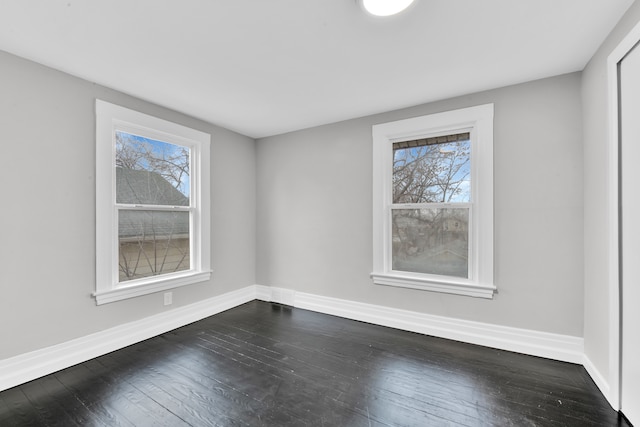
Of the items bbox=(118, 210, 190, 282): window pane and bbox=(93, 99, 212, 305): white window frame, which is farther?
bbox=(118, 210, 190, 282): window pane

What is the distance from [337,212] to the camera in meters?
3.52

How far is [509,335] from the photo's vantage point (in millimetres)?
2541

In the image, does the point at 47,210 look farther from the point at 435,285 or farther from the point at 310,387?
the point at 435,285

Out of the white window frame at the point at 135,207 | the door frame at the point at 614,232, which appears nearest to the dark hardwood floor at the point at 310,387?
the door frame at the point at 614,232

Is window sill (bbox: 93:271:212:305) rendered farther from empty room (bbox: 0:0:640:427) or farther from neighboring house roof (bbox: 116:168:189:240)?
neighboring house roof (bbox: 116:168:189:240)

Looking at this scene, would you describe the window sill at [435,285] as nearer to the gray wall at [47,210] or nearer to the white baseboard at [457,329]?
the white baseboard at [457,329]

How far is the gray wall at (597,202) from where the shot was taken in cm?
188

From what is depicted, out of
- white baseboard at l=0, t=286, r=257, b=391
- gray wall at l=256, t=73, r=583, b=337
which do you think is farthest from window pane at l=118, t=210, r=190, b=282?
gray wall at l=256, t=73, r=583, b=337

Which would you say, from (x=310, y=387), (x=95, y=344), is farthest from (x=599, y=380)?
(x=95, y=344)

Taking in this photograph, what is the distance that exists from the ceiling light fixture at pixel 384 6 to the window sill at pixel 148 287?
2999mm

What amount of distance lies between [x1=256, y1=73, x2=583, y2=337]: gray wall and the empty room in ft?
0.06

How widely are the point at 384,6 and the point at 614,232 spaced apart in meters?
1.98

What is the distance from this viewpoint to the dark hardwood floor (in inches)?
67.3

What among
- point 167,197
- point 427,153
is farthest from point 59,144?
point 427,153
